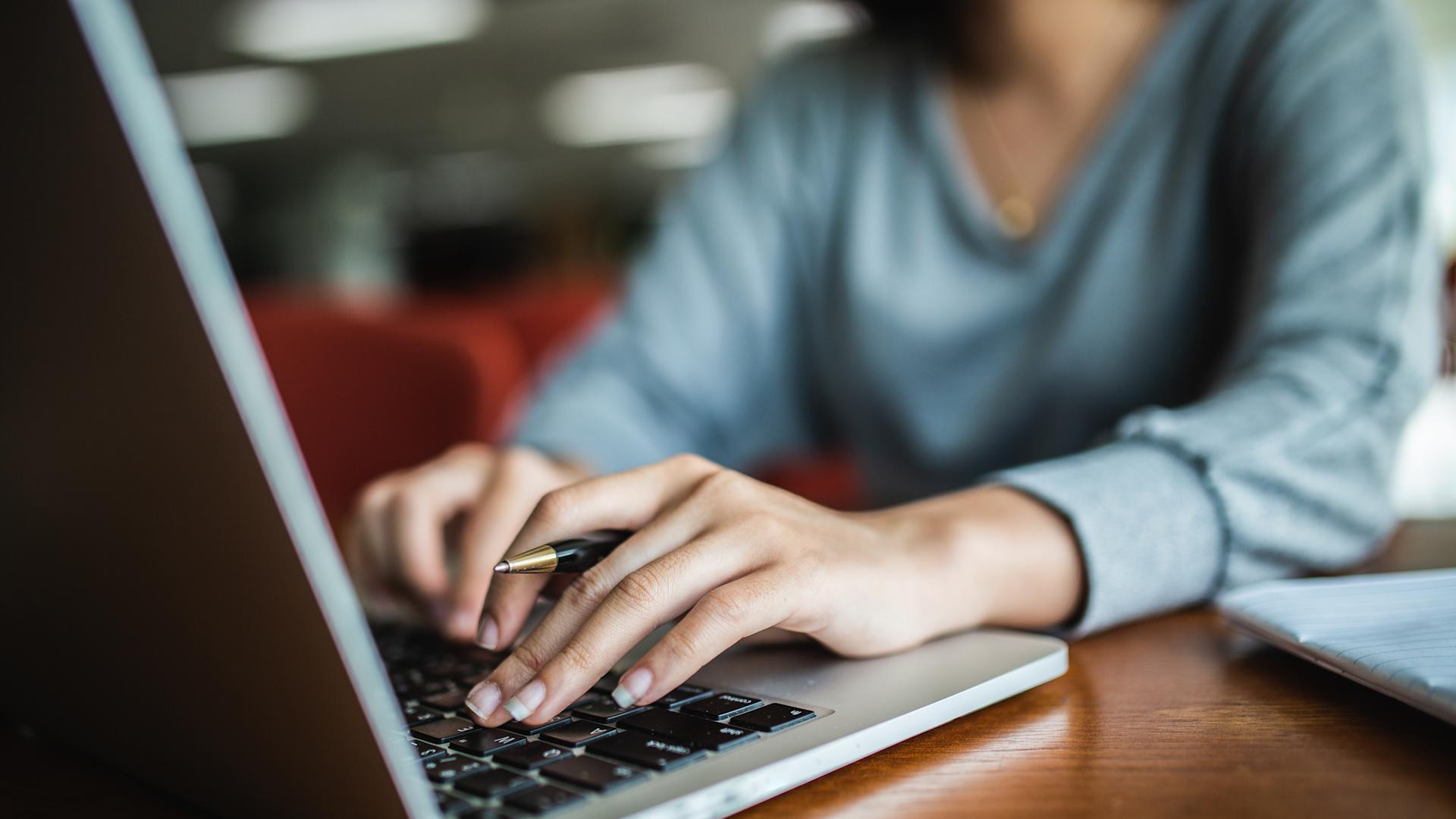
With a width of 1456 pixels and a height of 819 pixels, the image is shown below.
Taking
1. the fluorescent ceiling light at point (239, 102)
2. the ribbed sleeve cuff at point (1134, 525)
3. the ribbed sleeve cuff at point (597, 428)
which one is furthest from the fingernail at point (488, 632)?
the fluorescent ceiling light at point (239, 102)

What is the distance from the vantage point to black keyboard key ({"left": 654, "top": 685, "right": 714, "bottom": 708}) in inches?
14.2

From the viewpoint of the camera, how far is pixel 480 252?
12258 mm

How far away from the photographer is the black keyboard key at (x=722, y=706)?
1.13 ft

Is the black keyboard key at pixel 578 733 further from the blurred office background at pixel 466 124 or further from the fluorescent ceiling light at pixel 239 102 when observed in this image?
the fluorescent ceiling light at pixel 239 102

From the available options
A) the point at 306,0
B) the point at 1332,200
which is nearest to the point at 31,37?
the point at 1332,200

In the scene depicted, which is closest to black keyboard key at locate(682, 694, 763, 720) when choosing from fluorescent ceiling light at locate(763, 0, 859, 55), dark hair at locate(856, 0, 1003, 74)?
dark hair at locate(856, 0, 1003, 74)

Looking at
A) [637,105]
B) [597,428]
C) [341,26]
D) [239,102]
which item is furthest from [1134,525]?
[637,105]

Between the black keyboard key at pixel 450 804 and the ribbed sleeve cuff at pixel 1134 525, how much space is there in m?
0.28

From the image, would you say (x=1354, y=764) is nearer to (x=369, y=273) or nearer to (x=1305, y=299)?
(x=1305, y=299)

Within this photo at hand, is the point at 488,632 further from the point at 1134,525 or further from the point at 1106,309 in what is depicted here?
the point at 1106,309

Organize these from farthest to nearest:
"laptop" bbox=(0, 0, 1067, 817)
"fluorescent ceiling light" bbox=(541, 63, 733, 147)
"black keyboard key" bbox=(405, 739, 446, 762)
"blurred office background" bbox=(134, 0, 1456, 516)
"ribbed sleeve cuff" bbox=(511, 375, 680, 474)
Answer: "fluorescent ceiling light" bbox=(541, 63, 733, 147)
"blurred office background" bbox=(134, 0, 1456, 516)
"ribbed sleeve cuff" bbox=(511, 375, 680, 474)
"black keyboard key" bbox=(405, 739, 446, 762)
"laptop" bbox=(0, 0, 1067, 817)

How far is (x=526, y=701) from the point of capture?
13.3 inches

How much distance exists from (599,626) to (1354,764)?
0.74 feet

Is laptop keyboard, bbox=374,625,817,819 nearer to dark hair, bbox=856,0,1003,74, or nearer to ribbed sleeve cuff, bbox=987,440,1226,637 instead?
ribbed sleeve cuff, bbox=987,440,1226,637
